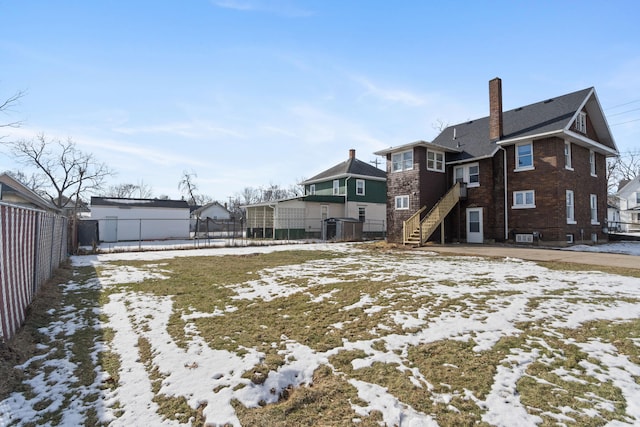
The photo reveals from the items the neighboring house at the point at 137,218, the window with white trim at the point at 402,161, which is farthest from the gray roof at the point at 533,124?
the neighboring house at the point at 137,218

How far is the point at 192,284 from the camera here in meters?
8.12

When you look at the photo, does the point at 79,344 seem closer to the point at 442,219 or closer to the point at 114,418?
the point at 114,418

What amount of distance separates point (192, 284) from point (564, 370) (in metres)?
7.40

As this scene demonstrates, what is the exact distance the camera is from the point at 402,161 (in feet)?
65.4

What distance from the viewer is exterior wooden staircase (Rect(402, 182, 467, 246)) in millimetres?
17781

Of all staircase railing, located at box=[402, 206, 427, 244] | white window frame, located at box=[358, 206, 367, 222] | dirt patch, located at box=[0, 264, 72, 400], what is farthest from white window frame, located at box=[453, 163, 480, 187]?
dirt patch, located at box=[0, 264, 72, 400]

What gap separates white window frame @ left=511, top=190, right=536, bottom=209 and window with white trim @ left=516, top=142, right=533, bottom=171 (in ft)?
4.21

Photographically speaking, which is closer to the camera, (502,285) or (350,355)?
(350,355)

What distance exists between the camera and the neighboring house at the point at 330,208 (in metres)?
25.9

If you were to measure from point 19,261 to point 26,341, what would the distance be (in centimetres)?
156

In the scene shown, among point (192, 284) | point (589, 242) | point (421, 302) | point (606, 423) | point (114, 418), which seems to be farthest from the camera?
point (589, 242)

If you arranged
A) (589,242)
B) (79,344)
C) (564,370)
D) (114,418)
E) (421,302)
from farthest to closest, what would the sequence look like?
(589,242), (421,302), (79,344), (564,370), (114,418)

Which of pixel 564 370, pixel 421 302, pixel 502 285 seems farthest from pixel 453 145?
pixel 564 370

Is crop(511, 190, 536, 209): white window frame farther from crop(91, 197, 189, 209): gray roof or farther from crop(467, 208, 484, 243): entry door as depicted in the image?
crop(91, 197, 189, 209): gray roof
